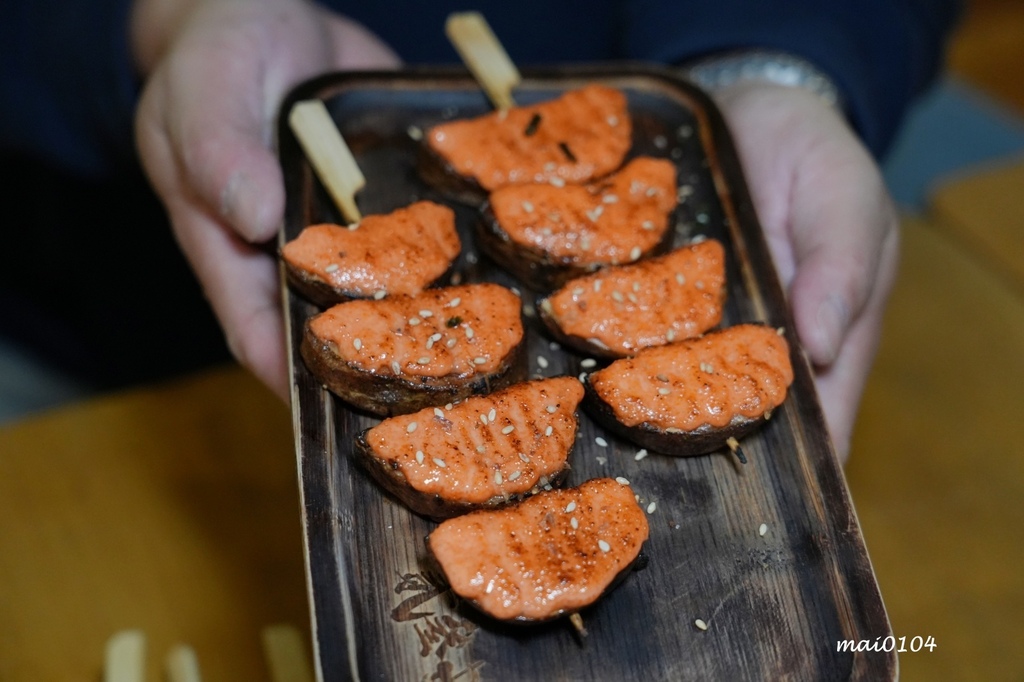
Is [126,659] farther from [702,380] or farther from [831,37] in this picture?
[831,37]

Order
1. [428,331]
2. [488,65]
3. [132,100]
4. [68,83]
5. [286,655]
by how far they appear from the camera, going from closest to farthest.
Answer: [428,331]
[286,655]
[488,65]
[132,100]
[68,83]

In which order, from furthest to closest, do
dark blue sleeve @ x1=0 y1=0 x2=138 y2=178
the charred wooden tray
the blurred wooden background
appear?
dark blue sleeve @ x1=0 y1=0 x2=138 y2=178 < the blurred wooden background < the charred wooden tray

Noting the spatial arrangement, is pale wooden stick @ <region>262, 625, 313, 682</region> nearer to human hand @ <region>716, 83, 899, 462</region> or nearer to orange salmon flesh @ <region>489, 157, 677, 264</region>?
orange salmon flesh @ <region>489, 157, 677, 264</region>

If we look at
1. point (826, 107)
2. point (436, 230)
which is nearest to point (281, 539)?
point (436, 230)

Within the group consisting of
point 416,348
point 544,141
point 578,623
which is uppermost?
point 544,141

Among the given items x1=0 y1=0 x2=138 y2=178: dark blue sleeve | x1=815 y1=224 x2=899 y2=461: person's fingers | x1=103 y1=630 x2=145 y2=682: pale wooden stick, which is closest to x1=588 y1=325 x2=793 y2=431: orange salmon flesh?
x1=815 y1=224 x2=899 y2=461: person's fingers

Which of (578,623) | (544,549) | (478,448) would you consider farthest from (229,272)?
(578,623)
